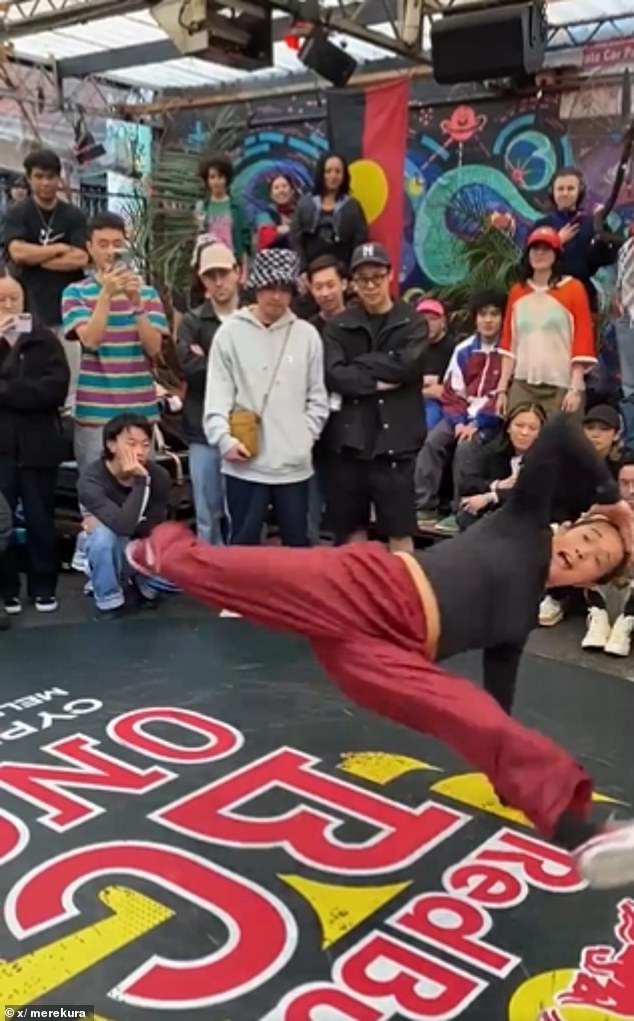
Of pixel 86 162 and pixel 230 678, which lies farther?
pixel 86 162

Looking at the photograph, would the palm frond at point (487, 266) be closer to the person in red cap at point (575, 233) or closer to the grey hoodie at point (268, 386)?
the person in red cap at point (575, 233)

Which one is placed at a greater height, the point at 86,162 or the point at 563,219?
the point at 86,162

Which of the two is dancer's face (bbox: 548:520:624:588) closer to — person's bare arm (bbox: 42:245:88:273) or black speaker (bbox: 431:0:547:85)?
person's bare arm (bbox: 42:245:88:273)

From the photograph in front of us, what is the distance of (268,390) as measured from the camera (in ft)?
12.4

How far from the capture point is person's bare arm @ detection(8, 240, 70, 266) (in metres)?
4.51

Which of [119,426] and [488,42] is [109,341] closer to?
[119,426]

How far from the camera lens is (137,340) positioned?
13.8 ft

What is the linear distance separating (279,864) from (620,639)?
1965mm

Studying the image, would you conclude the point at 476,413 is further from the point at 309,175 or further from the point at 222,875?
the point at 309,175

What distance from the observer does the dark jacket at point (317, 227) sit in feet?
17.6

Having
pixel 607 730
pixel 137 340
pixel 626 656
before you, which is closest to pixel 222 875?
pixel 607 730

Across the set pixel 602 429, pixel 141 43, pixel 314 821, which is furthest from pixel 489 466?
pixel 141 43

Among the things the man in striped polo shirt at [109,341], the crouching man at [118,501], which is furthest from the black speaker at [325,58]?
the crouching man at [118,501]

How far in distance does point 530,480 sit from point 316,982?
3.51ft
